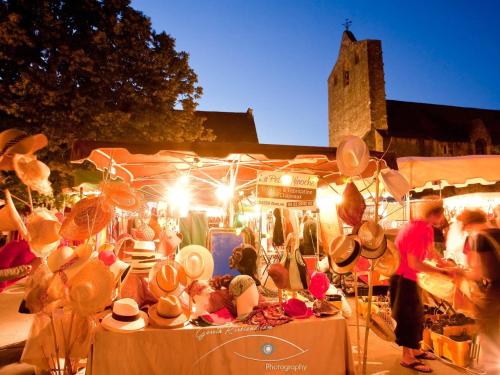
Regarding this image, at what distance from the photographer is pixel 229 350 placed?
9.98ft

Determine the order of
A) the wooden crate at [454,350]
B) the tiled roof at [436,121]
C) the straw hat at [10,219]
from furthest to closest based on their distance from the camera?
the tiled roof at [436,121], the wooden crate at [454,350], the straw hat at [10,219]

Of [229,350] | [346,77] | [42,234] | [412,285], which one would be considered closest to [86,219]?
[42,234]

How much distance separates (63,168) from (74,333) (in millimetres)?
8767

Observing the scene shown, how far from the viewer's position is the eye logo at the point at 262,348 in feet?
10.0

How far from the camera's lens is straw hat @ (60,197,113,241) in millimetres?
3074

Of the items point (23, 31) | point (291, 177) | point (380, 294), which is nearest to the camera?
point (291, 177)

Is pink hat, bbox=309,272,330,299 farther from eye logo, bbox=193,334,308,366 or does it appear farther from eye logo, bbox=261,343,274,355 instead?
eye logo, bbox=261,343,274,355

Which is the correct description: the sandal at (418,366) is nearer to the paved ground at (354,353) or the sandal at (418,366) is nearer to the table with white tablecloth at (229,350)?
the paved ground at (354,353)

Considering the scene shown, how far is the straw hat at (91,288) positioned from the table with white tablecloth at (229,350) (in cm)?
33

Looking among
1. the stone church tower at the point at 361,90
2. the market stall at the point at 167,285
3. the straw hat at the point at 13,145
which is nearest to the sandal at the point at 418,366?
the market stall at the point at 167,285

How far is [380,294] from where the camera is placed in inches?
275

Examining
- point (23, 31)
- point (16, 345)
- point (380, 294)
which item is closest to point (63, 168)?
point (23, 31)


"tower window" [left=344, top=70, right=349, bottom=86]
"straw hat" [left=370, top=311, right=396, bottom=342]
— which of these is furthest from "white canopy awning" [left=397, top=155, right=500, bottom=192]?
"tower window" [left=344, top=70, right=349, bottom=86]

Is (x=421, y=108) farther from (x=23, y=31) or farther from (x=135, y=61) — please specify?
(x=23, y=31)
